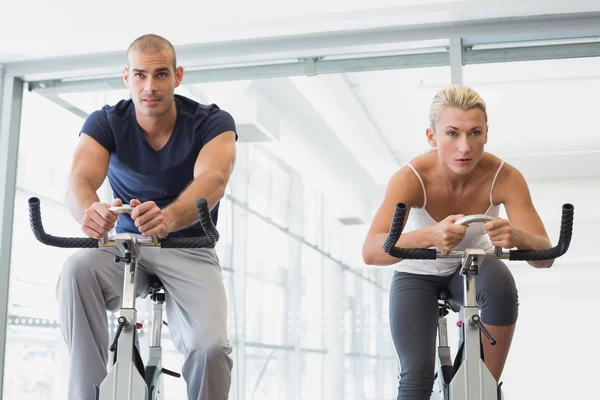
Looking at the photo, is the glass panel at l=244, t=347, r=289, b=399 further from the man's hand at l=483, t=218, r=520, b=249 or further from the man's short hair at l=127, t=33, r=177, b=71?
the man's hand at l=483, t=218, r=520, b=249

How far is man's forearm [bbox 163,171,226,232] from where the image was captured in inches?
78.5

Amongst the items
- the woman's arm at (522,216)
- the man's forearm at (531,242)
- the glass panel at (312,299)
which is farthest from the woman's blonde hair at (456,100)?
the glass panel at (312,299)

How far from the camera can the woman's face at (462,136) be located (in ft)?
6.89

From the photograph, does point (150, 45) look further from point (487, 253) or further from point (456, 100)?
point (487, 253)

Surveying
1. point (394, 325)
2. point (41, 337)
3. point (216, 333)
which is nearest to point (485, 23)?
point (394, 325)

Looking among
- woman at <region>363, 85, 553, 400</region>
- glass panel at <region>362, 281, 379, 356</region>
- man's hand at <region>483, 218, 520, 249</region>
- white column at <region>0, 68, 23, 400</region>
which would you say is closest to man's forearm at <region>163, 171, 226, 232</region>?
woman at <region>363, 85, 553, 400</region>

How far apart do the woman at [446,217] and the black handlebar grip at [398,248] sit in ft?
0.53

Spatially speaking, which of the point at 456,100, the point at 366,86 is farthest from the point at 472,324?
the point at 366,86

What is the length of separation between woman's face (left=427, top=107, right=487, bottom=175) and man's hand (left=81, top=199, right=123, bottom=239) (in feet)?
3.10

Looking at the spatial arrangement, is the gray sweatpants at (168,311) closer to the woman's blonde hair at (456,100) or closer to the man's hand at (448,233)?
the man's hand at (448,233)

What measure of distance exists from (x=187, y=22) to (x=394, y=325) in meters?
Result: 2.08

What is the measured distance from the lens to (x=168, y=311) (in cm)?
233

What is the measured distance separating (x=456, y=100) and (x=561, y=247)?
1.90 ft

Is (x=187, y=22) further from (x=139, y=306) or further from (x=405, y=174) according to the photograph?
(x=405, y=174)
